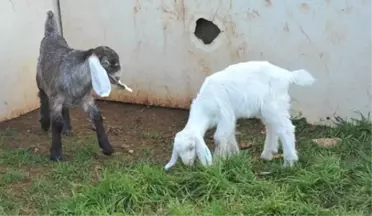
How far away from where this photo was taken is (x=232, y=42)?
21.6 feet

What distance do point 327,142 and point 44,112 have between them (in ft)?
8.39

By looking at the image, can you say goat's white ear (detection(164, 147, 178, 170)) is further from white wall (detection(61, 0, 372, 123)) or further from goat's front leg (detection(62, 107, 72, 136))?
white wall (detection(61, 0, 372, 123))

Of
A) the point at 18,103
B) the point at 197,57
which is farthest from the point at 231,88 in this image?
the point at 18,103

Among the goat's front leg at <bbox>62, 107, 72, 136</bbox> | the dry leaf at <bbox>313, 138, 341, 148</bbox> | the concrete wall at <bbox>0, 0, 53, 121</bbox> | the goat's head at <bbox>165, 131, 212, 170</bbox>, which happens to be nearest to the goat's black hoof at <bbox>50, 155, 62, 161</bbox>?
the goat's front leg at <bbox>62, 107, 72, 136</bbox>

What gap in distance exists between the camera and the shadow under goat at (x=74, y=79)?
536 centimetres

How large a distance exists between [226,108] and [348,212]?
123cm

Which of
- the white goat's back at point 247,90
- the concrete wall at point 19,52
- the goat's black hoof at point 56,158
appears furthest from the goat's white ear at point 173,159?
the concrete wall at point 19,52

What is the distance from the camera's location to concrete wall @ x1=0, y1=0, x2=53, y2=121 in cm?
684

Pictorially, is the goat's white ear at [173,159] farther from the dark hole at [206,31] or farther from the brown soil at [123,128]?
the dark hole at [206,31]

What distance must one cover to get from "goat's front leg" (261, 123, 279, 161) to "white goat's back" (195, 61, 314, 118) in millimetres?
255

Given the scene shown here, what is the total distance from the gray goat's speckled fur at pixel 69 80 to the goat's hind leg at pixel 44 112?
33 cm

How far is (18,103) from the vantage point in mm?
7062

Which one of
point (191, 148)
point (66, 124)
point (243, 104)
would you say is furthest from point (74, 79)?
point (243, 104)

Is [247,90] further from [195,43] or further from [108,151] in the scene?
[195,43]
